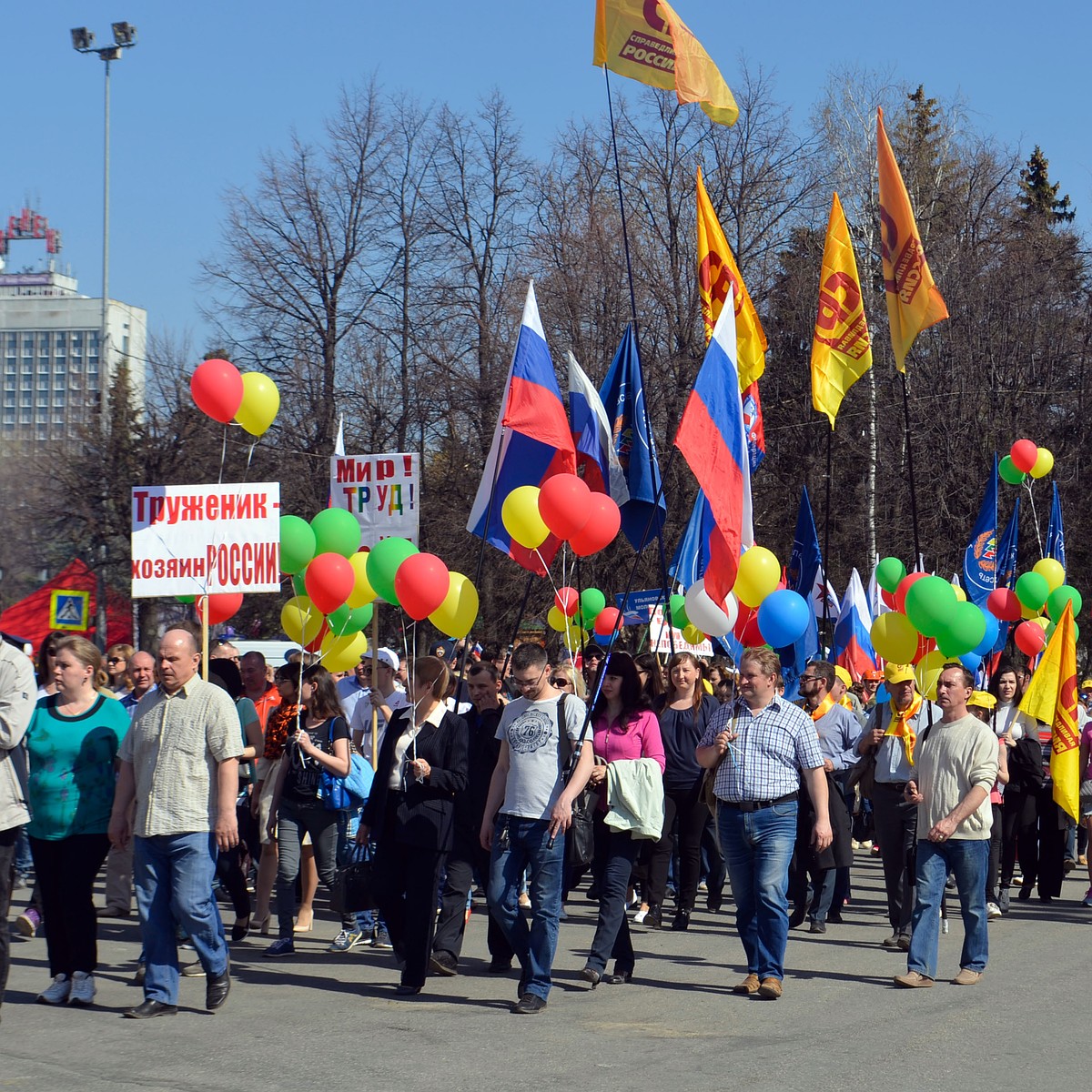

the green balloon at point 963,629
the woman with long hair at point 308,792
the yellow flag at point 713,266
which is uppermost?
the yellow flag at point 713,266

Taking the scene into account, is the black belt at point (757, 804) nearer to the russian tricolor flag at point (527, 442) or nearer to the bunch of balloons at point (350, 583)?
the bunch of balloons at point (350, 583)

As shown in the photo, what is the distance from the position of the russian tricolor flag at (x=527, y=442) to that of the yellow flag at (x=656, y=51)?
233cm

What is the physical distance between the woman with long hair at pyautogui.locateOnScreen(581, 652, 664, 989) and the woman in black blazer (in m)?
0.80

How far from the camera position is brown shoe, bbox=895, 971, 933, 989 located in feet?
28.0

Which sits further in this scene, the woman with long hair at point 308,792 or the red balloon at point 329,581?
the red balloon at point 329,581

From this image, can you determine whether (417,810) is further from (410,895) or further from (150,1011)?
(150,1011)

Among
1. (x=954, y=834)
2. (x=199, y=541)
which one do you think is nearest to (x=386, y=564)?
(x=199, y=541)

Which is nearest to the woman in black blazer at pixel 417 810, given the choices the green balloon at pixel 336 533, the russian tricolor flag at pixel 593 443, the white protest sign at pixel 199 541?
the white protest sign at pixel 199 541

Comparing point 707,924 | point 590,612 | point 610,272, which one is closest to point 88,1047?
point 707,924

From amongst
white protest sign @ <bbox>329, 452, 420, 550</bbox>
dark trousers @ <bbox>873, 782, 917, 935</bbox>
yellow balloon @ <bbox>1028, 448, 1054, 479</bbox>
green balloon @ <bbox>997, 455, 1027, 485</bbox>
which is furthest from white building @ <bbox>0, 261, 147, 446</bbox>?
dark trousers @ <bbox>873, 782, 917, 935</bbox>

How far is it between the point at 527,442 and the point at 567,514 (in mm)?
2087

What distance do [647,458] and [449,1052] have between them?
22.0 feet

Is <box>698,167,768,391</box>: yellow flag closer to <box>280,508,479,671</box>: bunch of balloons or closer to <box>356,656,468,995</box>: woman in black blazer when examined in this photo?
<box>280,508,479,671</box>: bunch of balloons

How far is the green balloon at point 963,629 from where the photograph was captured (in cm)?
1172
